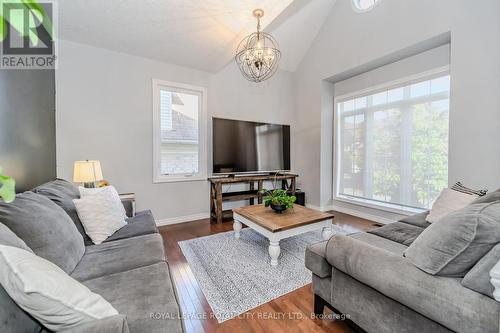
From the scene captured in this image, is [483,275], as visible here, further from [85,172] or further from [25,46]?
[25,46]

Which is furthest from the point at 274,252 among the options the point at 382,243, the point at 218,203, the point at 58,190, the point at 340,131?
the point at 340,131

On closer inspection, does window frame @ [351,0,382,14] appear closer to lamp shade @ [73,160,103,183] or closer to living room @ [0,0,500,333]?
living room @ [0,0,500,333]

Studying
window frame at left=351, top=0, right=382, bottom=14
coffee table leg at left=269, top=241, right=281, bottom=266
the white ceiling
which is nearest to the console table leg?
coffee table leg at left=269, top=241, right=281, bottom=266

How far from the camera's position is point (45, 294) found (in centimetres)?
70

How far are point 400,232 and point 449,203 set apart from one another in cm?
65

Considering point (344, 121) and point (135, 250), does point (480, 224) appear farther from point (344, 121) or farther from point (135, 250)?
point (344, 121)

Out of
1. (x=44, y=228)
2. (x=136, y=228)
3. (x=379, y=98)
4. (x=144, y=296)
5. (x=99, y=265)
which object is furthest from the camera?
(x=379, y=98)

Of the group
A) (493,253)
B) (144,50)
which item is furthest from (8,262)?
(144,50)

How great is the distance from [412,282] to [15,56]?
3552 millimetres

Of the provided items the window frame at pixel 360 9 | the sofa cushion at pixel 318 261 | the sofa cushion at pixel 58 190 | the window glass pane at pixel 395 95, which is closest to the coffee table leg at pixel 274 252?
the sofa cushion at pixel 318 261

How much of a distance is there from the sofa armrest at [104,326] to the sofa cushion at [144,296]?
7.2 inches

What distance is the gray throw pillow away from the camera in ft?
2.91

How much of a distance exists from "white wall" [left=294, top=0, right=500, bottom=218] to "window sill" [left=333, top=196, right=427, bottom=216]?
120 millimetres

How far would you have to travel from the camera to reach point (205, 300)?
172 cm
